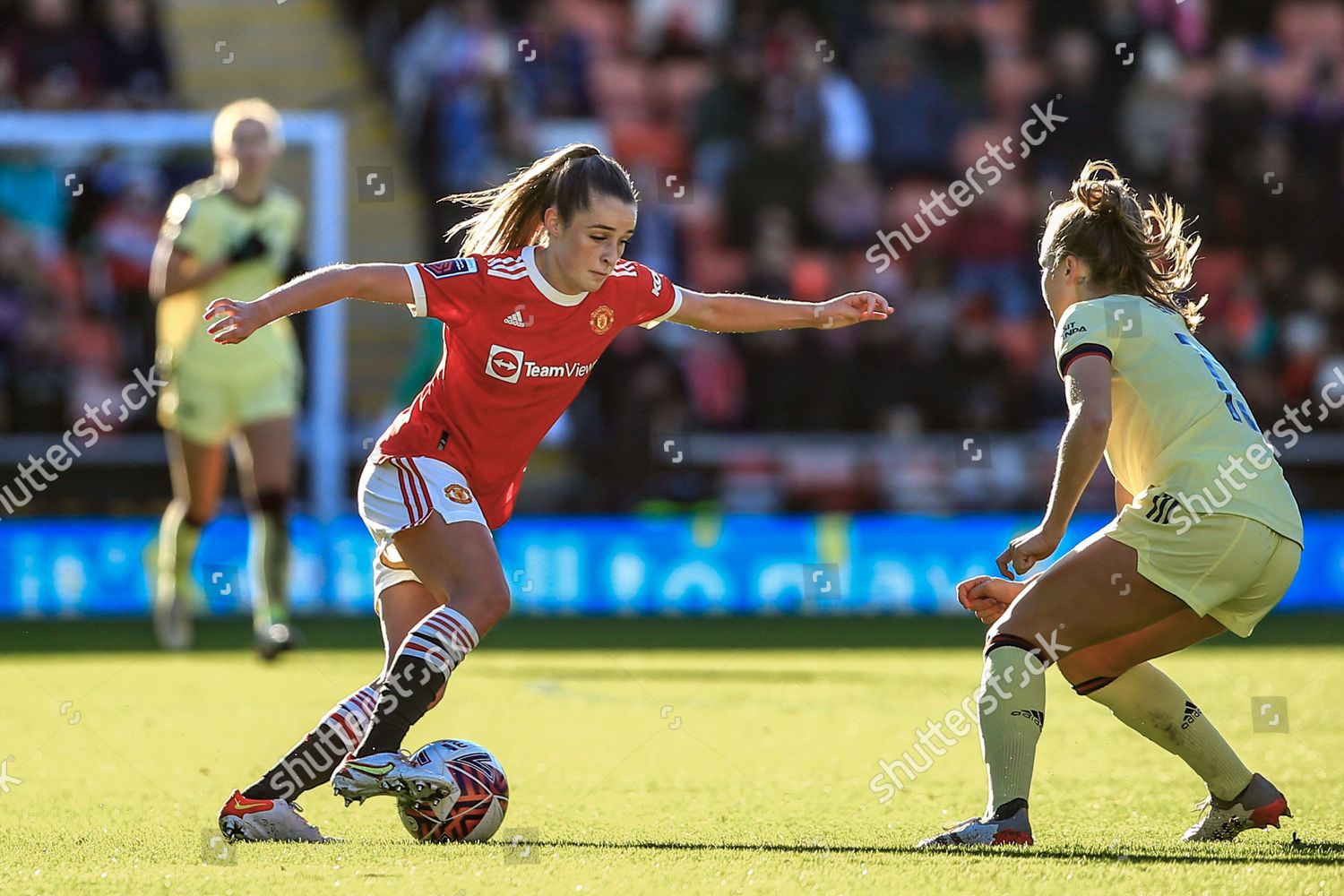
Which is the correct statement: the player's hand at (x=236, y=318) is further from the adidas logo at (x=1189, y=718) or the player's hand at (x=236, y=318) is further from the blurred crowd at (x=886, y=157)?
the blurred crowd at (x=886, y=157)

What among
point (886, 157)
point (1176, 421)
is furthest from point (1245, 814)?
point (886, 157)

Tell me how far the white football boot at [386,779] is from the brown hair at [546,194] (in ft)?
4.83

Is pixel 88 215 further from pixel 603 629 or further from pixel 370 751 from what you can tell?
pixel 370 751

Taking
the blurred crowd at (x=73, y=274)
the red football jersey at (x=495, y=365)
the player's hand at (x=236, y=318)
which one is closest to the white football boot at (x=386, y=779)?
the red football jersey at (x=495, y=365)

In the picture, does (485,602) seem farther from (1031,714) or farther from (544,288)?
(1031,714)

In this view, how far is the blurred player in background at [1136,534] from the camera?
4367mm

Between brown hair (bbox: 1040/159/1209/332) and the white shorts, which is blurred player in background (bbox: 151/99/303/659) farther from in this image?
brown hair (bbox: 1040/159/1209/332)

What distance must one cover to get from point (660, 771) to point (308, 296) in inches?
89.5

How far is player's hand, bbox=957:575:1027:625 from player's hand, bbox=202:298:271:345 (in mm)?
1847

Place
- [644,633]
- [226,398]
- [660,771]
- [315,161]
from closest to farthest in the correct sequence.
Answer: [660,771], [226,398], [644,633], [315,161]

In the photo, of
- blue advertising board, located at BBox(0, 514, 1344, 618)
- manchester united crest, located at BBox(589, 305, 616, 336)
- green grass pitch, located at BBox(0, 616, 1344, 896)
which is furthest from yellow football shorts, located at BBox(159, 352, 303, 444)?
manchester united crest, located at BBox(589, 305, 616, 336)

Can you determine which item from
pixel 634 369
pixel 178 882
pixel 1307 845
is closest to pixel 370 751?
pixel 178 882

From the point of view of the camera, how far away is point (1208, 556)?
172 inches

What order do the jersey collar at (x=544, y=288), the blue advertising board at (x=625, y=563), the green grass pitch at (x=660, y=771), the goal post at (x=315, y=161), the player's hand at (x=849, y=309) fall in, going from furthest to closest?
the goal post at (x=315, y=161), the blue advertising board at (x=625, y=563), the player's hand at (x=849, y=309), the jersey collar at (x=544, y=288), the green grass pitch at (x=660, y=771)
